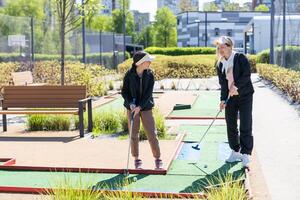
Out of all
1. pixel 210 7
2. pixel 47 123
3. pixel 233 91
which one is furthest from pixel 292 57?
pixel 210 7

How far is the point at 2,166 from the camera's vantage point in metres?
7.67

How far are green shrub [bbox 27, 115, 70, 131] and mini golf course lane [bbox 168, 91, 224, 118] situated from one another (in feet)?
9.30

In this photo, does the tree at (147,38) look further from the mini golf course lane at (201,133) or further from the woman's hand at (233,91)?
the woman's hand at (233,91)

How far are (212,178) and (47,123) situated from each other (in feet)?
17.4

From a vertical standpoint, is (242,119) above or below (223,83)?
below

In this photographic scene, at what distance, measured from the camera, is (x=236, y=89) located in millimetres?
7375

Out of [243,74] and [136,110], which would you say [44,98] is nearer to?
[136,110]

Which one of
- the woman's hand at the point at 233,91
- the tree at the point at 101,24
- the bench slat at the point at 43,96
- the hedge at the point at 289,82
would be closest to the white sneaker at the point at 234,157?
the woman's hand at the point at 233,91

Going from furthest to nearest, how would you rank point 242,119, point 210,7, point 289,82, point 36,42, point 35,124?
1. point 210,7
2. point 36,42
3. point 289,82
4. point 35,124
5. point 242,119

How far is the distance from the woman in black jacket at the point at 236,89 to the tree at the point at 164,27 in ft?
257

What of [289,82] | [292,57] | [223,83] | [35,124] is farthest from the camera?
[292,57]

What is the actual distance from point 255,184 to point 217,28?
331ft

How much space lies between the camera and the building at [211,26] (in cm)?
10544

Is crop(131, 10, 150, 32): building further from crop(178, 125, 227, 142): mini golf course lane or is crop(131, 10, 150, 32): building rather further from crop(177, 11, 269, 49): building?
crop(178, 125, 227, 142): mini golf course lane
